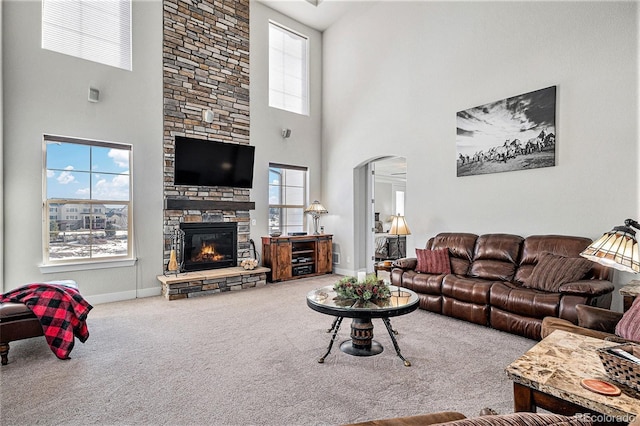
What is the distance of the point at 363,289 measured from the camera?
116 inches

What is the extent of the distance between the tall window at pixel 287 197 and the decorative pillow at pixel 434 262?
122 inches

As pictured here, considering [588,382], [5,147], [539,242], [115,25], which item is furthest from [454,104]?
[5,147]

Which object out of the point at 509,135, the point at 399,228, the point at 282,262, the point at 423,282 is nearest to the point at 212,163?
the point at 282,262

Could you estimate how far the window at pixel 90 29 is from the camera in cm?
449

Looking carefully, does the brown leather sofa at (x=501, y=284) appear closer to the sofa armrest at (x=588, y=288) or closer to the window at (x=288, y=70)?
the sofa armrest at (x=588, y=288)

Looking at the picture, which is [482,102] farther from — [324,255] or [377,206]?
[377,206]

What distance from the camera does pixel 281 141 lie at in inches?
267

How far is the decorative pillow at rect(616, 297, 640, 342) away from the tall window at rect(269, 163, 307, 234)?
5.46 metres

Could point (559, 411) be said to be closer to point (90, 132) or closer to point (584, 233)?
point (584, 233)

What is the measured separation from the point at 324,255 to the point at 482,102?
12.7 feet

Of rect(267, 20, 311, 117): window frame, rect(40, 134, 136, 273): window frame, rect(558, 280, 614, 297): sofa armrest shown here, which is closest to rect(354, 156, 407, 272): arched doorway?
rect(267, 20, 311, 117): window frame

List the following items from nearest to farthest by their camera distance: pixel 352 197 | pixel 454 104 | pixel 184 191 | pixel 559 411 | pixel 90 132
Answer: pixel 559 411 < pixel 90 132 < pixel 454 104 < pixel 184 191 < pixel 352 197

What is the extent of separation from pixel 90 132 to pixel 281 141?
3.20 metres

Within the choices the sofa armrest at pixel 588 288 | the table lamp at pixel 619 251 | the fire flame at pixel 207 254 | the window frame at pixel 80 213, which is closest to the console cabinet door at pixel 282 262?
the fire flame at pixel 207 254
